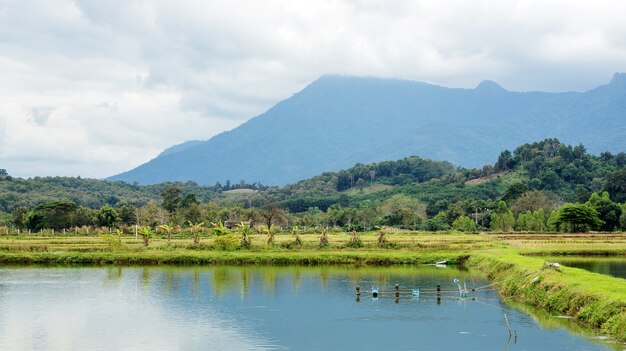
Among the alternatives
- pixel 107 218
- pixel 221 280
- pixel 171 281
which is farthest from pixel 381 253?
pixel 107 218

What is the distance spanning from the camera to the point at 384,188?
189625mm

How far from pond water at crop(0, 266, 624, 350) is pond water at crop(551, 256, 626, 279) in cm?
702

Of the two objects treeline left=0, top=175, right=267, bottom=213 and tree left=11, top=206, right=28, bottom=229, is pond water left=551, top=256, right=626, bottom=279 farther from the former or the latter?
treeline left=0, top=175, right=267, bottom=213

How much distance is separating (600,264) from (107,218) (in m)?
57.2

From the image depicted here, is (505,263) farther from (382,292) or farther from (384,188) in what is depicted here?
(384,188)

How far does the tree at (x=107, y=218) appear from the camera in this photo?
88.2 meters


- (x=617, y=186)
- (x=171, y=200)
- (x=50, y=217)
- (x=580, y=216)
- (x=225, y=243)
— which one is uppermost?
(x=617, y=186)

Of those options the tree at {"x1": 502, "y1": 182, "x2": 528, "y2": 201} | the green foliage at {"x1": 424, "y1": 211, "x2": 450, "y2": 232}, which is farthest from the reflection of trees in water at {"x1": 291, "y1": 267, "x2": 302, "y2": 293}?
the tree at {"x1": 502, "y1": 182, "x2": 528, "y2": 201}

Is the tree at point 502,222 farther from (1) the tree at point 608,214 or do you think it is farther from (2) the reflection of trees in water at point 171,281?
(2) the reflection of trees in water at point 171,281

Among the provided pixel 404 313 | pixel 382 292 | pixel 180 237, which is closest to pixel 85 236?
pixel 180 237

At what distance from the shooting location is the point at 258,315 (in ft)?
105

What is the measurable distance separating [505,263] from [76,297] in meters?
23.7

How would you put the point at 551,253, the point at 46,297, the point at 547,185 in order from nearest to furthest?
1. the point at 46,297
2. the point at 551,253
3. the point at 547,185

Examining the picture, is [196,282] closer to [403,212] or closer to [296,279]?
[296,279]
